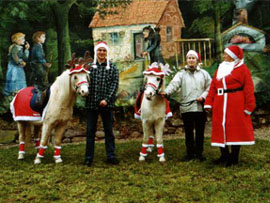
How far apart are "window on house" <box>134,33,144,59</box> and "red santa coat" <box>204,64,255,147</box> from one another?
4031 millimetres

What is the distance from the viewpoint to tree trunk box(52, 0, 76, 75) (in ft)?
27.6

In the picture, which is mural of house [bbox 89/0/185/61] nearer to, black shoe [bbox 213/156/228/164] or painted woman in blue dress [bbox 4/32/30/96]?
painted woman in blue dress [bbox 4/32/30/96]

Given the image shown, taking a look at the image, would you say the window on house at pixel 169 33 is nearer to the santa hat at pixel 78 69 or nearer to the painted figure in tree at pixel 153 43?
the painted figure in tree at pixel 153 43

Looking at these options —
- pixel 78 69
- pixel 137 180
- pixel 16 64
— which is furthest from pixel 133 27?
pixel 137 180

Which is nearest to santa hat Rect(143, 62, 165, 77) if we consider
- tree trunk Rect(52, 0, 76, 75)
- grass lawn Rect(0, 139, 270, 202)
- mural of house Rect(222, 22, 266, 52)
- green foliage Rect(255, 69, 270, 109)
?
grass lawn Rect(0, 139, 270, 202)

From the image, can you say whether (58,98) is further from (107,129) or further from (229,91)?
(229,91)

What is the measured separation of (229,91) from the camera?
4688 mm

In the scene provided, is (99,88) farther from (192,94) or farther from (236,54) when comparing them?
(236,54)

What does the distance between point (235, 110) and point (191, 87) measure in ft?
2.93

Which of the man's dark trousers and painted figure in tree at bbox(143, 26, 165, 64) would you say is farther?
painted figure in tree at bbox(143, 26, 165, 64)

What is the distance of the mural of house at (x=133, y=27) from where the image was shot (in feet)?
27.7

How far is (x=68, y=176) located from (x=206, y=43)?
584cm

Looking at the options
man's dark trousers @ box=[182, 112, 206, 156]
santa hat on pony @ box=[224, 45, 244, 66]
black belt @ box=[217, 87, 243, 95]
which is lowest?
man's dark trousers @ box=[182, 112, 206, 156]

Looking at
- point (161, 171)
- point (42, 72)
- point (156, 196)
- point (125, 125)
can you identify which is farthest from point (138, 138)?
point (156, 196)
